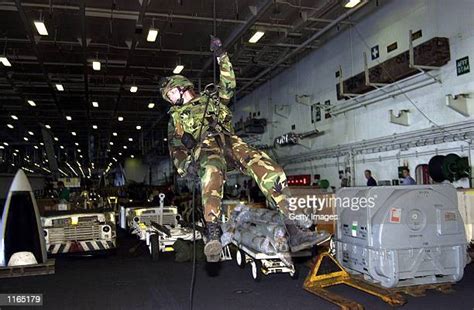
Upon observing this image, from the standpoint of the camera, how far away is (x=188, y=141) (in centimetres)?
354

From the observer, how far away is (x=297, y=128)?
58.3 ft

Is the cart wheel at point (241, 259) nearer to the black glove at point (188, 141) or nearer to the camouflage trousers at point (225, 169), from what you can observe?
the camouflage trousers at point (225, 169)

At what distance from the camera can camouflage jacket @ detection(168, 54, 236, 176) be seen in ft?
12.0

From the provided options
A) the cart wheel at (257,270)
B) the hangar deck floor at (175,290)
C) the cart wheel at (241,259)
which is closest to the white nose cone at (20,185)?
the hangar deck floor at (175,290)

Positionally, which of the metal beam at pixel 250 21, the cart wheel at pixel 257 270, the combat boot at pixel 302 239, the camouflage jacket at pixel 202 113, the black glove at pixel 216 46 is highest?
the metal beam at pixel 250 21

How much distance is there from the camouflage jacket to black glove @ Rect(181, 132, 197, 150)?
0.12 feet

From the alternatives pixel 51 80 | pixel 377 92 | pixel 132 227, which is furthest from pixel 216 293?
pixel 51 80

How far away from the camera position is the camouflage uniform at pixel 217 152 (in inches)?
136

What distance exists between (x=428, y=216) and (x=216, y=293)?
3070 millimetres

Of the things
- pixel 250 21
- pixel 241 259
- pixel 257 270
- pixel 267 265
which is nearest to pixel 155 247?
pixel 241 259

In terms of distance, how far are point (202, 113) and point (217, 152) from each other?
0.35 meters

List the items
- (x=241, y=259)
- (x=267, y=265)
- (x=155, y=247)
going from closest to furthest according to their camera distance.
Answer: (x=267, y=265) < (x=241, y=259) < (x=155, y=247)

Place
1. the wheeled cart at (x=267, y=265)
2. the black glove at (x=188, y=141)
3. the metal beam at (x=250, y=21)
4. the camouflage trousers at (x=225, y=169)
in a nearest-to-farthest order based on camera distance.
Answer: the camouflage trousers at (x=225, y=169) < the black glove at (x=188, y=141) < the wheeled cart at (x=267, y=265) < the metal beam at (x=250, y=21)

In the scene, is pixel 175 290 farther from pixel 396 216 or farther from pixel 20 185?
pixel 20 185
